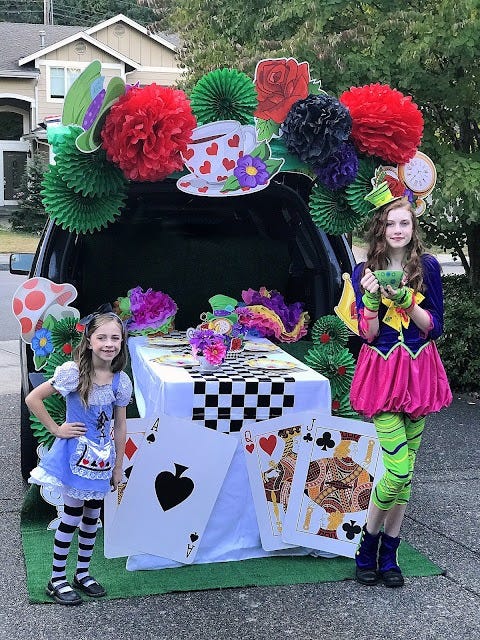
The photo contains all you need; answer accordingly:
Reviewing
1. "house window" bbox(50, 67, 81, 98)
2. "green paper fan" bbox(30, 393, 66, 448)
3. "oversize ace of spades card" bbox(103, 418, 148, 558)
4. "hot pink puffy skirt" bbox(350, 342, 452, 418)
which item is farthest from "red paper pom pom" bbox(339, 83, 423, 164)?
"house window" bbox(50, 67, 81, 98)

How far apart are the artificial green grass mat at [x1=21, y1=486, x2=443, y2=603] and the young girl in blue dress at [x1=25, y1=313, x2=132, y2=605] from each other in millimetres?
164

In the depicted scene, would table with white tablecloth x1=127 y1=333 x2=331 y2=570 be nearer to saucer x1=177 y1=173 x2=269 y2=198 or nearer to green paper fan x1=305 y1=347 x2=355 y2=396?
green paper fan x1=305 y1=347 x2=355 y2=396

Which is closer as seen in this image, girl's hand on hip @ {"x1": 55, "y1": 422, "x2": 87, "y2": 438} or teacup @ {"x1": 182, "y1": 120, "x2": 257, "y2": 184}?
girl's hand on hip @ {"x1": 55, "y1": 422, "x2": 87, "y2": 438}

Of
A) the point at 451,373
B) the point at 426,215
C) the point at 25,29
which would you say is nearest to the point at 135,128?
the point at 426,215

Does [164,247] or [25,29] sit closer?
[164,247]

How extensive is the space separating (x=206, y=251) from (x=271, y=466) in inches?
78.0

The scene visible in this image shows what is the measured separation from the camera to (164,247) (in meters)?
5.63

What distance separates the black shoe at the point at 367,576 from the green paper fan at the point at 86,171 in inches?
83.6

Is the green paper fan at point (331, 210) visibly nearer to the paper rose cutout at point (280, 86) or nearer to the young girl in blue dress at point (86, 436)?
the paper rose cutout at point (280, 86)

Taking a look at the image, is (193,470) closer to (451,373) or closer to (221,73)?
(221,73)

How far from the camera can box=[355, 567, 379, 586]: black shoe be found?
3.80 m

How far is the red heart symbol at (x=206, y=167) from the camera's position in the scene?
14.1 ft

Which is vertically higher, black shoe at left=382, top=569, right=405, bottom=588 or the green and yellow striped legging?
the green and yellow striped legging

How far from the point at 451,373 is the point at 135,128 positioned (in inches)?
181
